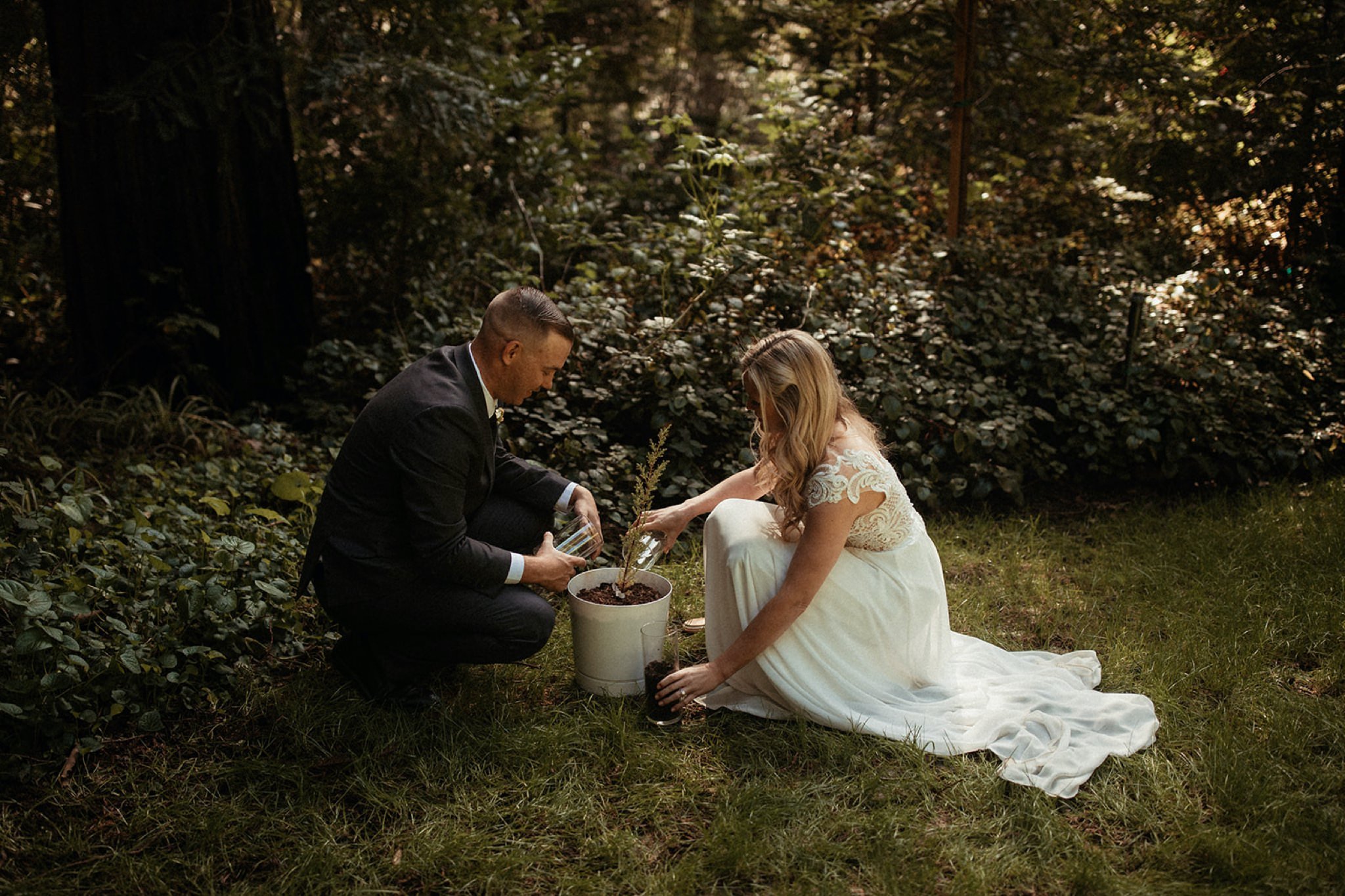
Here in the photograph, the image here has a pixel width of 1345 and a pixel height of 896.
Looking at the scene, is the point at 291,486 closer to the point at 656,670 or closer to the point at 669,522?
the point at 669,522

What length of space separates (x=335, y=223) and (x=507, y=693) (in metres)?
4.07

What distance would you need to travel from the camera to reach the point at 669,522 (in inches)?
131

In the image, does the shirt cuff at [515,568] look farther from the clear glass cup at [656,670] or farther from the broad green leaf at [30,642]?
the broad green leaf at [30,642]

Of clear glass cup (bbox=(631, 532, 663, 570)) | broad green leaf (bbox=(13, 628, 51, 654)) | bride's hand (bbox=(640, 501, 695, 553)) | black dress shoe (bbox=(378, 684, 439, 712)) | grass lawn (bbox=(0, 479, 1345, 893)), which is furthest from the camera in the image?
bride's hand (bbox=(640, 501, 695, 553))

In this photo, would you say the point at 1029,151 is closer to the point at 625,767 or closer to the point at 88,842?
the point at 625,767

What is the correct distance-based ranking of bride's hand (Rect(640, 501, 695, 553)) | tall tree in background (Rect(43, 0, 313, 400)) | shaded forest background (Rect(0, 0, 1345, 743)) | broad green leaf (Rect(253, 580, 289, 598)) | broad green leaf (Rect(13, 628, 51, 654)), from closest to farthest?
broad green leaf (Rect(13, 628, 51, 654)) < broad green leaf (Rect(253, 580, 289, 598)) < bride's hand (Rect(640, 501, 695, 553)) < shaded forest background (Rect(0, 0, 1345, 743)) < tall tree in background (Rect(43, 0, 313, 400))

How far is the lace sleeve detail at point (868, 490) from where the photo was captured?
107 inches

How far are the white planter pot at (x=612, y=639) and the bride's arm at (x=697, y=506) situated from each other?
26cm

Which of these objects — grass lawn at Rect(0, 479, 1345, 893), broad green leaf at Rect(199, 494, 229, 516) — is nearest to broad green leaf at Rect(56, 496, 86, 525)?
broad green leaf at Rect(199, 494, 229, 516)

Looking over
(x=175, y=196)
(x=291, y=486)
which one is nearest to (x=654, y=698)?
(x=291, y=486)

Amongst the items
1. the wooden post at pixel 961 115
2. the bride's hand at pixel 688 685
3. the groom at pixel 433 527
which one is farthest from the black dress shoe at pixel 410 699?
the wooden post at pixel 961 115

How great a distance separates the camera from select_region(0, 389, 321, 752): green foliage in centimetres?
267

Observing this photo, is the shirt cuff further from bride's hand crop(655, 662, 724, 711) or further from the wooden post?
the wooden post

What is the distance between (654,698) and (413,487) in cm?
99
